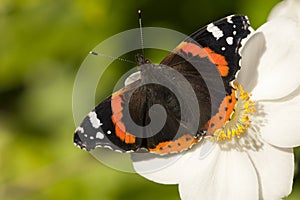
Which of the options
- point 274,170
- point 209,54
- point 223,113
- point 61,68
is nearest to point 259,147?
point 274,170

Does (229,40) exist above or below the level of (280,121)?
above

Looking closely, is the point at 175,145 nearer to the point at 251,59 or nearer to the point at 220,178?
the point at 220,178

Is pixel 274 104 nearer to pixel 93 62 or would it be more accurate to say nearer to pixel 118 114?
pixel 118 114

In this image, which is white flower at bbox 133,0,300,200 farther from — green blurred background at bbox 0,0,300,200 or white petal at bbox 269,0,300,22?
green blurred background at bbox 0,0,300,200

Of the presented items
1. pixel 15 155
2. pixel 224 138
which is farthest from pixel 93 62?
pixel 224 138

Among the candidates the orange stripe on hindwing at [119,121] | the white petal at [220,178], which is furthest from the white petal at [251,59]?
the orange stripe on hindwing at [119,121]

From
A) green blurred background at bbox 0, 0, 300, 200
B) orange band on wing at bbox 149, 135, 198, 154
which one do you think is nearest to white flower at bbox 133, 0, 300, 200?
orange band on wing at bbox 149, 135, 198, 154

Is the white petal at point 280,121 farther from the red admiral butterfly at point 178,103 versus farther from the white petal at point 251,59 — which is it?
the red admiral butterfly at point 178,103
